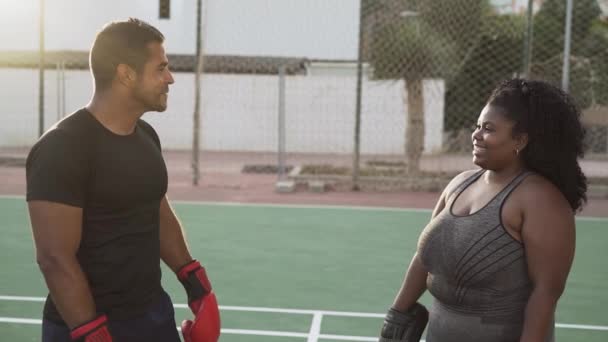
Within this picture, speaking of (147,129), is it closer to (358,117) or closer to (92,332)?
(92,332)

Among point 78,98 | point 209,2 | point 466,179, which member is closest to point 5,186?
point 78,98

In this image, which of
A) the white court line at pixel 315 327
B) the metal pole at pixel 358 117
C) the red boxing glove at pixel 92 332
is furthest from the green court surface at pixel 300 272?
the red boxing glove at pixel 92 332

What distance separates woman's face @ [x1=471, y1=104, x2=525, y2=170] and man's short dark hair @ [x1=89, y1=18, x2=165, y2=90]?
126 cm

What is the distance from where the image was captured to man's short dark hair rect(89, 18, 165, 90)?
9.86ft

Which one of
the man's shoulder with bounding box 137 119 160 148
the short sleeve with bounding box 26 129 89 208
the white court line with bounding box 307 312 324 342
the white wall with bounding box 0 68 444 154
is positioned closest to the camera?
the short sleeve with bounding box 26 129 89 208

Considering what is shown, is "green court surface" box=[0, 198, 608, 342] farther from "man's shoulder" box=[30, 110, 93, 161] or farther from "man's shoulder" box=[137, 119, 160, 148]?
"man's shoulder" box=[30, 110, 93, 161]

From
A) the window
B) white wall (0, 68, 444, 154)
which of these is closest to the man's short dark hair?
white wall (0, 68, 444, 154)

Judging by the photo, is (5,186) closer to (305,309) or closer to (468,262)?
(305,309)

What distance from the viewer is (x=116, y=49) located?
301 centimetres

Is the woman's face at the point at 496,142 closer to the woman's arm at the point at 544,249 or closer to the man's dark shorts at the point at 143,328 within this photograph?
the woman's arm at the point at 544,249

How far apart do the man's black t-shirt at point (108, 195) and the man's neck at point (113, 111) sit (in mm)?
36

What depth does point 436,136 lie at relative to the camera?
78.3 feet

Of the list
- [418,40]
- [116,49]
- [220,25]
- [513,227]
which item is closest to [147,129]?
[116,49]

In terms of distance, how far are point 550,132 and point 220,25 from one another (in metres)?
25.4
